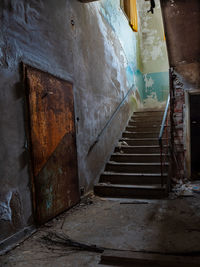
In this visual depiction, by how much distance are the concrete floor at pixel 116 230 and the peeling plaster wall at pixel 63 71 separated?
37 centimetres

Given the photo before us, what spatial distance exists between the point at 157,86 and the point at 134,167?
660 cm

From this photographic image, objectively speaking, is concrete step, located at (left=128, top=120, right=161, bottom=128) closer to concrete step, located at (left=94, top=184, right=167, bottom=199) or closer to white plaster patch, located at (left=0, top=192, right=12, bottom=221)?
concrete step, located at (left=94, top=184, right=167, bottom=199)

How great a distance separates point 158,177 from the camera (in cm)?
450

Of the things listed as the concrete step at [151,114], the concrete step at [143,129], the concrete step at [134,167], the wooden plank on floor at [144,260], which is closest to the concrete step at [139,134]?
the concrete step at [143,129]

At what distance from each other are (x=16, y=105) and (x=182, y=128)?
12.7 feet

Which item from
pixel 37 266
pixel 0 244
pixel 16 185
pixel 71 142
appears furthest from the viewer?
pixel 71 142

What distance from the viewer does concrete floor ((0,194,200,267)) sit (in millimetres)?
2322

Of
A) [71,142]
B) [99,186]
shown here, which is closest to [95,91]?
[71,142]

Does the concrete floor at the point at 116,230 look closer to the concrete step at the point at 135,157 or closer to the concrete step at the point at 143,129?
the concrete step at the point at 135,157

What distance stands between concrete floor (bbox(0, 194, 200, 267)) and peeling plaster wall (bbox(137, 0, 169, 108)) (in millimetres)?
7196

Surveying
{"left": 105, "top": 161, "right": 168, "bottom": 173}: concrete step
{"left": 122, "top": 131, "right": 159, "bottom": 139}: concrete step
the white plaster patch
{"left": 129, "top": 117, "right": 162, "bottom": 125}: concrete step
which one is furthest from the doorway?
the white plaster patch

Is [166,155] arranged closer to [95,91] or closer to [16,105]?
[95,91]

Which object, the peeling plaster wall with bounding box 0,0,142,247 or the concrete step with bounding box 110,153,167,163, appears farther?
the concrete step with bounding box 110,153,167,163

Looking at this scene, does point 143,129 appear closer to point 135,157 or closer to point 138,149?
point 138,149
